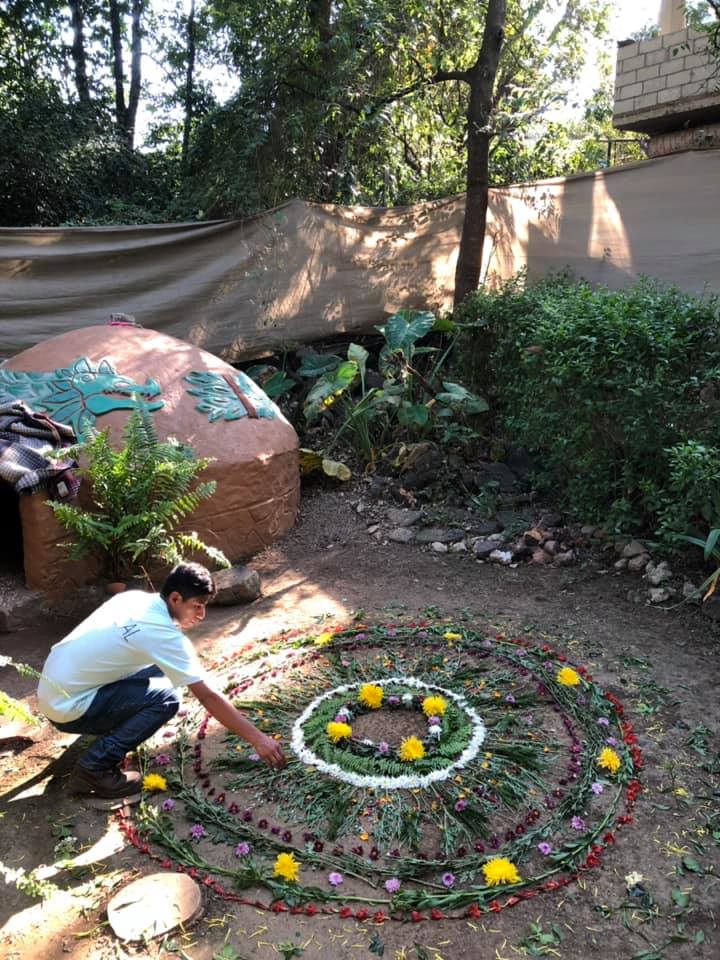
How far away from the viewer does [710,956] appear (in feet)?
6.95

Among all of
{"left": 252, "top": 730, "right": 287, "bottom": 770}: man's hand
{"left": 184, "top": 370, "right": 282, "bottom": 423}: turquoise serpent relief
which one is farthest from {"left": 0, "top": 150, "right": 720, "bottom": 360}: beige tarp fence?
{"left": 252, "top": 730, "right": 287, "bottom": 770}: man's hand

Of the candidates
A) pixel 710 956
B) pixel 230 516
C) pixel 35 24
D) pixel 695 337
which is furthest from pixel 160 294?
pixel 35 24

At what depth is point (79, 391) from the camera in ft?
15.9

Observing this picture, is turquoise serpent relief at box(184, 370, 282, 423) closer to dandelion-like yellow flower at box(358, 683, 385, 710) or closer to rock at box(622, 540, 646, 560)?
dandelion-like yellow flower at box(358, 683, 385, 710)

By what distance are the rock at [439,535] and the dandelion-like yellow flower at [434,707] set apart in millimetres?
2203

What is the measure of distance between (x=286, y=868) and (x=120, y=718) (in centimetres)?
87

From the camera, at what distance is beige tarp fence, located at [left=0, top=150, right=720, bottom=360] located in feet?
21.6

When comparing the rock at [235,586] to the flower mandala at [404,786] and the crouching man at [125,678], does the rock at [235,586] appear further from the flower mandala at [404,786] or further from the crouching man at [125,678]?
the crouching man at [125,678]

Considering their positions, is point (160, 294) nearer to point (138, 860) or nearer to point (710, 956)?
point (138, 860)

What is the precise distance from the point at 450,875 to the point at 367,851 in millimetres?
306

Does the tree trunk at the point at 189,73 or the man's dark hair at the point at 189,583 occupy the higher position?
the tree trunk at the point at 189,73

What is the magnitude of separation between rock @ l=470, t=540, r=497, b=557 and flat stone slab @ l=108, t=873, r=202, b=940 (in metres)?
3.18

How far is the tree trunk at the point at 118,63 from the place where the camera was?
12383mm

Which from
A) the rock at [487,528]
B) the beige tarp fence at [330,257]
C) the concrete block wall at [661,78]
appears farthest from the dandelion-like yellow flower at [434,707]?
the concrete block wall at [661,78]
